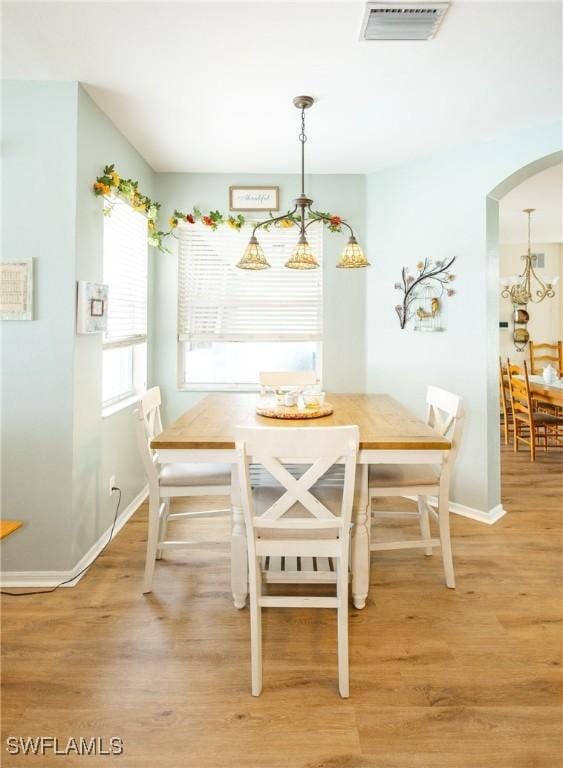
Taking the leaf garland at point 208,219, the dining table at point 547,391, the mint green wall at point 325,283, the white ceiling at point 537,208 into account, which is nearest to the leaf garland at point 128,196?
the leaf garland at point 208,219

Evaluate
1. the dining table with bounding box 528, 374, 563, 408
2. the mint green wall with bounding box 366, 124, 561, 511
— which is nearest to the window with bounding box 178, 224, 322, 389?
the mint green wall with bounding box 366, 124, 561, 511

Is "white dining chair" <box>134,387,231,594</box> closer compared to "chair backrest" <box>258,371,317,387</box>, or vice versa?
"white dining chair" <box>134,387,231,594</box>

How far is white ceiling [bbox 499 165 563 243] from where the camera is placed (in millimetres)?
4489

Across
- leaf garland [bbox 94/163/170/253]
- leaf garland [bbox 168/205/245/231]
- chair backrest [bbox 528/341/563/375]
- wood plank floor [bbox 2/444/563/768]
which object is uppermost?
leaf garland [bbox 168/205/245/231]

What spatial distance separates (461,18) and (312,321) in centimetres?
241

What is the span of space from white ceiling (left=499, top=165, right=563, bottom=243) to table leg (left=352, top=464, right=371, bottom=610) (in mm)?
3353

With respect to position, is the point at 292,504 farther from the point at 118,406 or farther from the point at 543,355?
the point at 543,355

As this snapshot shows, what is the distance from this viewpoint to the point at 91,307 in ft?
8.69

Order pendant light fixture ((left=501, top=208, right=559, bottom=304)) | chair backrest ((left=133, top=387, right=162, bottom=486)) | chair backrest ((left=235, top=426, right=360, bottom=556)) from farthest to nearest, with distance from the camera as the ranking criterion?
pendant light fixture ((left=501, top=208, right=559, bottom=304)) → chair backrest ((left=133, top=387, right=162, bottom=486)) → chair backrest ((left=235, top=426, right=360, bottom=556))

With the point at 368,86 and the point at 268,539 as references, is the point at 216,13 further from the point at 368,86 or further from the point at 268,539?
the point at 268,539

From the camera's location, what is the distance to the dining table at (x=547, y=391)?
15.4 feet

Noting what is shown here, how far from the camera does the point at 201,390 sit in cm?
416

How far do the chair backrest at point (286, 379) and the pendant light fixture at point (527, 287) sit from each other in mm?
4159

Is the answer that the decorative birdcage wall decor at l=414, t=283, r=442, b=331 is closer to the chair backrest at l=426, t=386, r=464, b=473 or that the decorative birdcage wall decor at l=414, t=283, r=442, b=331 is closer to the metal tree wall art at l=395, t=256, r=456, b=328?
the metal tree wall art at l=395, t=256, r=456, b=328
